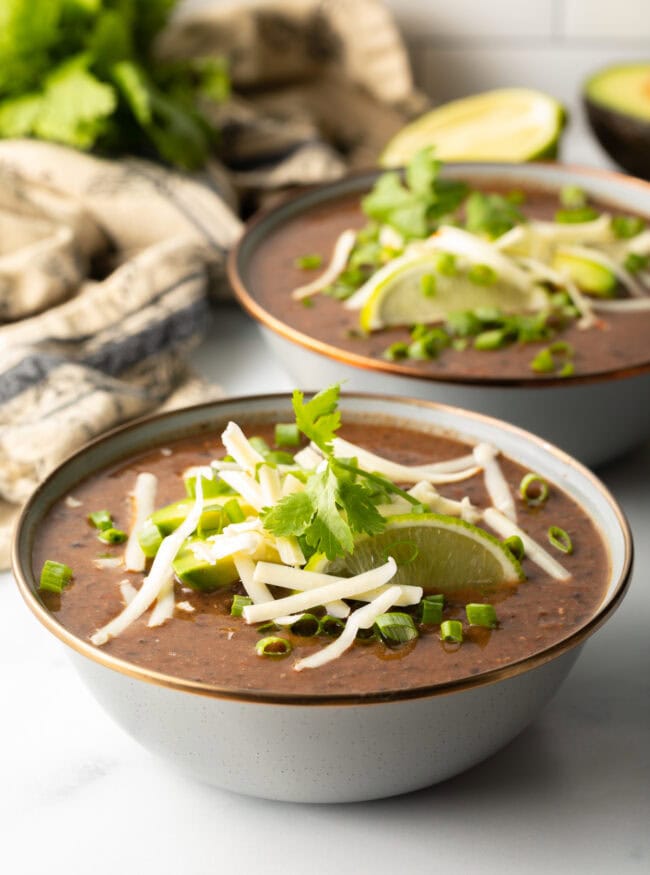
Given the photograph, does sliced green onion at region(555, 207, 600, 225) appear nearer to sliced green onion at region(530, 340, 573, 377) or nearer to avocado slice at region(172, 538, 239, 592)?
sliced green onion at region(530, 340, 573, 377)

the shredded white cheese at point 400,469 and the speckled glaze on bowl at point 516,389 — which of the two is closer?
the shredded white cheese at point 400,469

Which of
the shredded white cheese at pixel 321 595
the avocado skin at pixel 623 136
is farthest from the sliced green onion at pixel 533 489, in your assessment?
the avocado skin at pixel 623 136

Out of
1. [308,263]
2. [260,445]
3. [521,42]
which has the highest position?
[260,445]

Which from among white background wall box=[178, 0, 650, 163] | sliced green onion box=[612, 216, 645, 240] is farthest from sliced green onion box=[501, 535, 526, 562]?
white background wall box=[178, 0, 650, 163]

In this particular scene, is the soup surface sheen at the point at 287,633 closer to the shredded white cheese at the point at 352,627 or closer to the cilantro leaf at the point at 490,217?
the shredded white cheese at the point at 352,627

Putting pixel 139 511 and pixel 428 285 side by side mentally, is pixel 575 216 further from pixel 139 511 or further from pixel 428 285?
pixel 139 511

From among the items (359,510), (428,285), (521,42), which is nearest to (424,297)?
(428,285)

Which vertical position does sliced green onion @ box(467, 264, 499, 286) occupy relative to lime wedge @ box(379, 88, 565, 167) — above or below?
above
